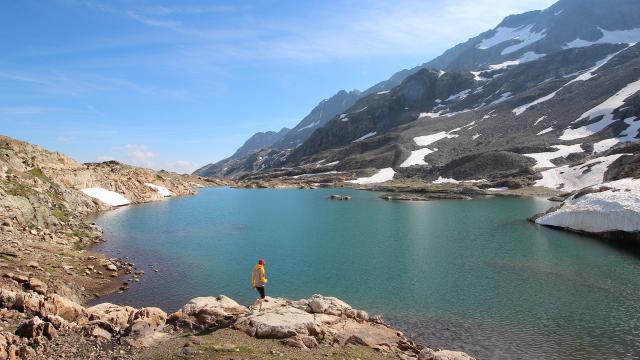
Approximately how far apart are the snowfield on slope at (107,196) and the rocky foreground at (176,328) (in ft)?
295

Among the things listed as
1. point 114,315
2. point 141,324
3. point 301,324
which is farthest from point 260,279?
point 114,315

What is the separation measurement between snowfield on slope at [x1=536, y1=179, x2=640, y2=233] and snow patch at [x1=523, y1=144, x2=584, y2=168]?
94.5 meters

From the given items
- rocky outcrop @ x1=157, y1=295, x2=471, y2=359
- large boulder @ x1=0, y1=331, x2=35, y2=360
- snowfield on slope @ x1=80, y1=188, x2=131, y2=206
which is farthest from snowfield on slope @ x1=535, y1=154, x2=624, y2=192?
large boulder @ x1=0, y1=331, x2=35, y2=360

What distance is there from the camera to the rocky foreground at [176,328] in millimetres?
21266

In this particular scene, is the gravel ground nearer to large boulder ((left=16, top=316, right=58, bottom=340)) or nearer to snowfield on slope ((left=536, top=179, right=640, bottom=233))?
large boulder ((left=16, top=316, right=58, bottom=340))

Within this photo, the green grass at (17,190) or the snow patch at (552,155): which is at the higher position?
the snow patch at (552,155)

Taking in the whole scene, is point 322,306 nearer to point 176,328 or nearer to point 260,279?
point 260,279

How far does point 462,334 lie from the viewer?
3130 centimetres

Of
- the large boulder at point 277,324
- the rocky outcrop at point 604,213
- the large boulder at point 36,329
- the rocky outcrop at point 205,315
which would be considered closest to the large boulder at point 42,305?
the large boulder at point 36,329

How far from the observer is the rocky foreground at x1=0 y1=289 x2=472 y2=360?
21.3 meters

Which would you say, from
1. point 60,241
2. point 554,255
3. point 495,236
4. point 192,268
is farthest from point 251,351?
point 495,236

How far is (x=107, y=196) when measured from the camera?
115m

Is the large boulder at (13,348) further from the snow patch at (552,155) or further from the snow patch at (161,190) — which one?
the snow patch at (552,155)

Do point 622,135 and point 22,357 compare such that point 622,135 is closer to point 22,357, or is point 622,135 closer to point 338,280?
point 338,280
